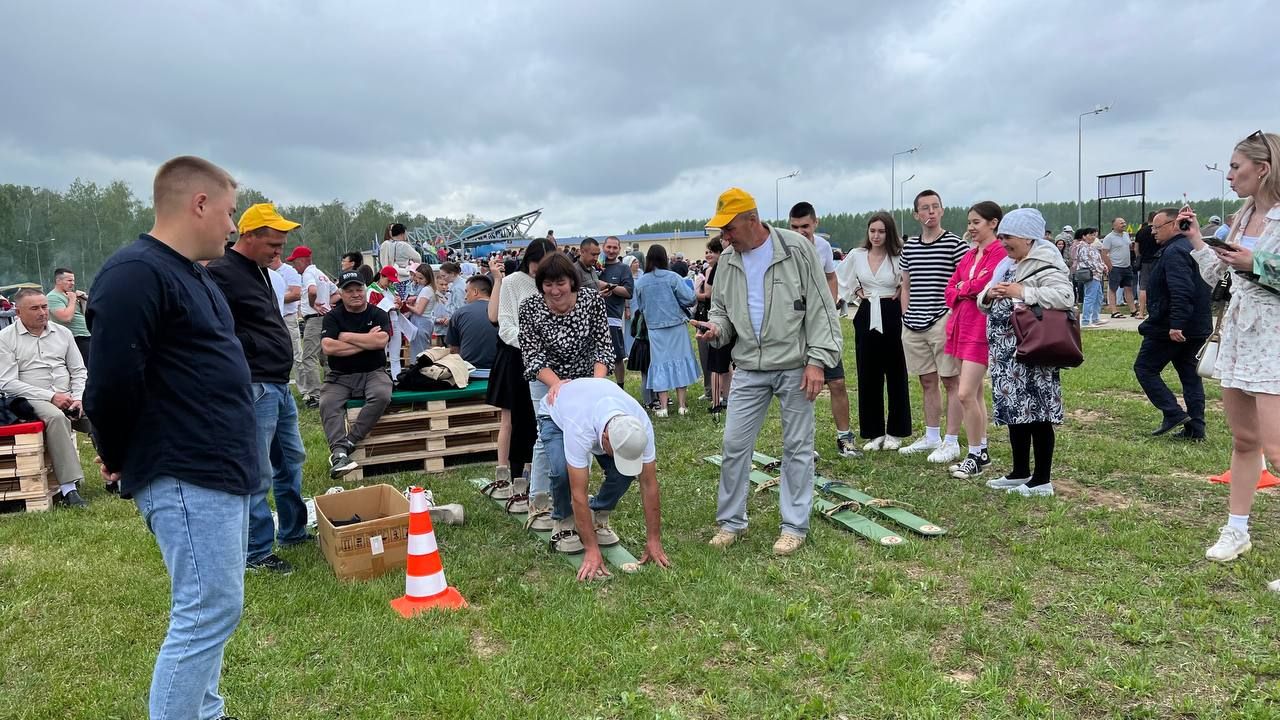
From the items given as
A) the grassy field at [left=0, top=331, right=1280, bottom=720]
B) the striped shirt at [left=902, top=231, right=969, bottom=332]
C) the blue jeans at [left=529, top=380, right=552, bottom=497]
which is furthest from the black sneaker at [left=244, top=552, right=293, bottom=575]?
the striped shirt at [left=902, top=231, right=969, bottom=332]

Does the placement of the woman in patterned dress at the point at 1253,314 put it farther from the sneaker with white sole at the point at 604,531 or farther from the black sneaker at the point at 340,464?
the black sneaker at the point at 340,464

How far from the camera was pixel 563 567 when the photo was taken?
14.8ft

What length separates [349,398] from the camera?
6.71 meters

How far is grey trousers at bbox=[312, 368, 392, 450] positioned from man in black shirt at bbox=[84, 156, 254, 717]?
4.30 metres

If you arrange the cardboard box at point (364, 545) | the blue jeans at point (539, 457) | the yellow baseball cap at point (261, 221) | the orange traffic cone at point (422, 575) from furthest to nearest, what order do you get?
the blue jeans at point (539, 457)
the cardboard box at point (364, 545)
the yellow baseball cap at point (261, 221)
the orange traffic cone at point (422, 575)

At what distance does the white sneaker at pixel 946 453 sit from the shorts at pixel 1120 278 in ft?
47.9

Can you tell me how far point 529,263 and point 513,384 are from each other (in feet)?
3.11

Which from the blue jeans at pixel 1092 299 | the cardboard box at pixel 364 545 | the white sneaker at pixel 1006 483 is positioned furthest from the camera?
the blue jeans at pixel 1092 299

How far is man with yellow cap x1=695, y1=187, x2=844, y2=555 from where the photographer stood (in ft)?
14.8

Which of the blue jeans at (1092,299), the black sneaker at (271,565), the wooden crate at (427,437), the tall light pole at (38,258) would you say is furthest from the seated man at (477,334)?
the tall light pole at (38,258)

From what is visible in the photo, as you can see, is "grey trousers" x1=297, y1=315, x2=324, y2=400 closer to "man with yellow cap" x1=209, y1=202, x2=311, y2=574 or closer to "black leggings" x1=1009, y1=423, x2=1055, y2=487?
"man with yellow cap" x1=209, y1=202, x2=311, y2=574

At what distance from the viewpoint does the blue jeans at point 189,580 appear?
7.45 feet

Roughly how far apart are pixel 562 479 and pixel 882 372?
346cm

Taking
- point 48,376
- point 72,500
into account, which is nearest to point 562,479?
point 72,500
